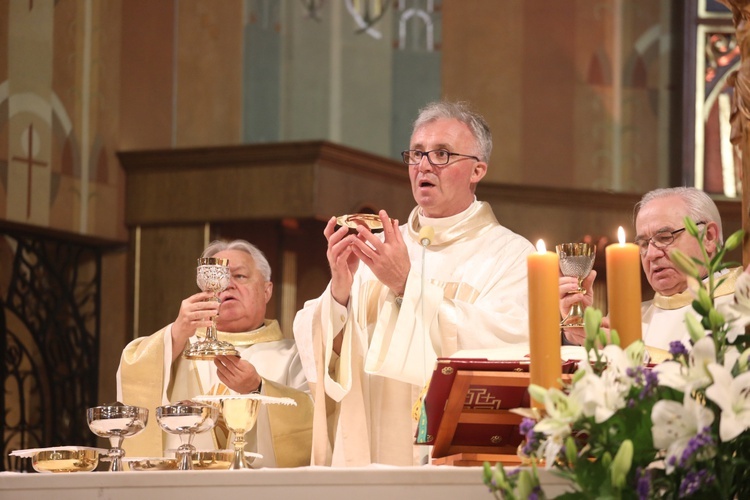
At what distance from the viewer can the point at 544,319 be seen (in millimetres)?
2186

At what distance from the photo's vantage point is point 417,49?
29.7 feet

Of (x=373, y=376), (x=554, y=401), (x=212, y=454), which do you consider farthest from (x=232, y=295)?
(x=554, y=401)

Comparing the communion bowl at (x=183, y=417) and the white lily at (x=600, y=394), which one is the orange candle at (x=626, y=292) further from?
the communion bowl at (x=183, y=417)

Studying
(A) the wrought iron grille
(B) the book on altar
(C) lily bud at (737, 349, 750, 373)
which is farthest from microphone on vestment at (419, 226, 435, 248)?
(A) the wrought iron grille

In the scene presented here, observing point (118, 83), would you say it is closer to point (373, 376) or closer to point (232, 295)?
point (232, 295)

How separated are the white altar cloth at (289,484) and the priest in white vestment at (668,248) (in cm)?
222

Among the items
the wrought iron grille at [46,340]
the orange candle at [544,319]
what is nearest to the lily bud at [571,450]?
the orange candle at [544,319]

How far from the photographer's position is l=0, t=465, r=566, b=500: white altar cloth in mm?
2244

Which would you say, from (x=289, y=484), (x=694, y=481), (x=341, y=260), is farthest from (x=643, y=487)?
(x=341, y=260)

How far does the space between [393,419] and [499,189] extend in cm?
410

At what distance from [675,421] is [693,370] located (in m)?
0.08

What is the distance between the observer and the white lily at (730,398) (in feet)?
5.78

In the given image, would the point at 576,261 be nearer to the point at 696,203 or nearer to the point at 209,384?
the point at 696,203

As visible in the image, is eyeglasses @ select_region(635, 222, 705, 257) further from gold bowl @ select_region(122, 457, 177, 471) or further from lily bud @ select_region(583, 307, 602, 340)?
lily bud @ select_region(583, 307, 602, 340)
